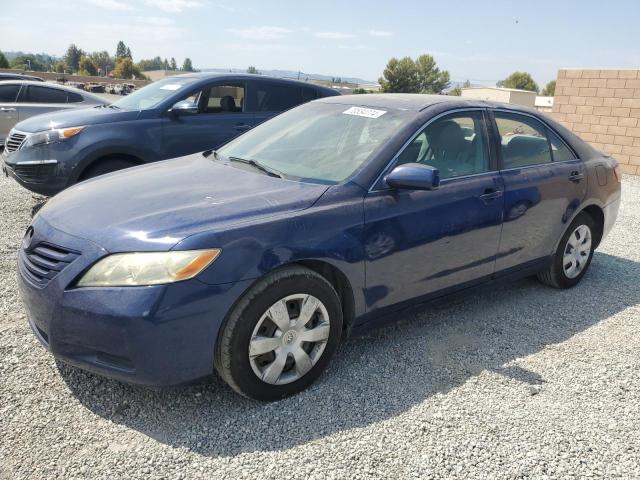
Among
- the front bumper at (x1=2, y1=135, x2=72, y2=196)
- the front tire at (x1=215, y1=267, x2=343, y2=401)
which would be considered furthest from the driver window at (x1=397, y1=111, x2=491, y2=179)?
the front bumper at (x1=2, y1=135, x2=72, y2=196)

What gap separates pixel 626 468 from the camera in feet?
8.17

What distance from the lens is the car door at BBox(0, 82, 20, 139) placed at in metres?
9.99

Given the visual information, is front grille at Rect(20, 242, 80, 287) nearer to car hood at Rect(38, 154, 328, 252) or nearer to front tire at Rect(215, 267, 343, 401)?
car hood at Rect(38, 154, 328, 252)

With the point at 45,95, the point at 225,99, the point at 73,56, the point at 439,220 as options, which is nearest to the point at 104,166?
the point at 225,99

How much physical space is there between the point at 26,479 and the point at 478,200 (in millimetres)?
2944

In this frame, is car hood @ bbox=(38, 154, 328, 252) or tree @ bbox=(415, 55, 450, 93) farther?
tree @ bbox=(415, 55, 450, 93)

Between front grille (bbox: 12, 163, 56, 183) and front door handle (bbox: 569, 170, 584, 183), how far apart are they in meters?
5.04

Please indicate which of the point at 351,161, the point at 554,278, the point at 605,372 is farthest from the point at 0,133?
the point at 605,372

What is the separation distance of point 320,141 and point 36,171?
3.73 m

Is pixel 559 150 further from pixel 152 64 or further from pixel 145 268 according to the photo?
pixel 152 64

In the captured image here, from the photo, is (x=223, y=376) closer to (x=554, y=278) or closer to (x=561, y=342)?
(x=561, y=342)

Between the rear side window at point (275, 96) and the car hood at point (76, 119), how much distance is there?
1.58 m

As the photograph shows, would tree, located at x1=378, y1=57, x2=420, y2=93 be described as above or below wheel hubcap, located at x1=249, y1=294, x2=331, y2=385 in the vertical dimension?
above

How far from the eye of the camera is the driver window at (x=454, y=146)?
3.48m
